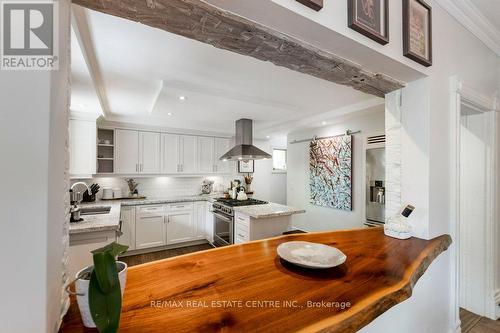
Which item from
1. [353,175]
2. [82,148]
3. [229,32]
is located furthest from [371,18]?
[82,148]

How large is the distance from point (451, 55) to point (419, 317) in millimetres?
1858

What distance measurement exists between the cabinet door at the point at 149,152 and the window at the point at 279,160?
3558 mm

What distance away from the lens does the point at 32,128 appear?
51 centimetres

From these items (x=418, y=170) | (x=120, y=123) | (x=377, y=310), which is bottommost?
(x=377, y=310)

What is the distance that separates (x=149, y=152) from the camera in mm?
4395

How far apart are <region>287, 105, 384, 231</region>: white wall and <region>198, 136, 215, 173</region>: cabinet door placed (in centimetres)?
192

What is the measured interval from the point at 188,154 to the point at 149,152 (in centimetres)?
79

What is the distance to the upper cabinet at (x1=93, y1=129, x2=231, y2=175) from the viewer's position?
4.17 meters

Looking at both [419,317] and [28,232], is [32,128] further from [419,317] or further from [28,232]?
[419,317]

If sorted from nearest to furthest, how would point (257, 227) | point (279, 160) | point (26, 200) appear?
point (26, 200) < point (257, 227) < point (279, 160)

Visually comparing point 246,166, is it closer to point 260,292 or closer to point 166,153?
point 166,153

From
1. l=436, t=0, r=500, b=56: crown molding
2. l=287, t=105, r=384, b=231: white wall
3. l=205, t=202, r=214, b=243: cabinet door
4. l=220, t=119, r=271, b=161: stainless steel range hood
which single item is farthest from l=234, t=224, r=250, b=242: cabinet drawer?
l=436, t=0, r=500, b=56: crown molding

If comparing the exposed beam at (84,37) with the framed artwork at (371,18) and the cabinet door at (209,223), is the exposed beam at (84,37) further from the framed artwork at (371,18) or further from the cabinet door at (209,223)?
the cabinet door at (209,223)

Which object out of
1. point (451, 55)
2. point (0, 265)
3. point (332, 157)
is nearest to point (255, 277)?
point (0, 265)
